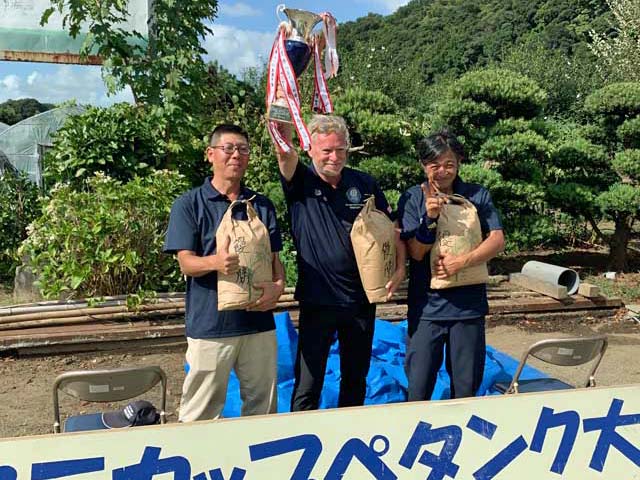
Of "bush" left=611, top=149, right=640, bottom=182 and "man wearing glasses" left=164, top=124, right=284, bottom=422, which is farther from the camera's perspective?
"bush" left=611, top=149, right=640, bottom=182

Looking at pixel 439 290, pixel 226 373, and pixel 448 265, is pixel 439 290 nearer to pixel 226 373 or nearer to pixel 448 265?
pixel 448 265

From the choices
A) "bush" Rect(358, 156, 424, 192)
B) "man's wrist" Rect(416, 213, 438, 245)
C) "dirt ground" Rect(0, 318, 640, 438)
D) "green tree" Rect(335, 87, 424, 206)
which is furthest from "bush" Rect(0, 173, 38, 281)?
"man's wrist" Rect(416, 213, 438, 245)

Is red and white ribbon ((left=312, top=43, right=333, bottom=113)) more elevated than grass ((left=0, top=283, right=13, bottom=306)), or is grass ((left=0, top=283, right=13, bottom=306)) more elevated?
Answer: red and white ribbon ((left=312, top=43, right=333, bottom=113))

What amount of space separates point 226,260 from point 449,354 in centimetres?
124

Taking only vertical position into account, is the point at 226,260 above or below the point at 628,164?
below

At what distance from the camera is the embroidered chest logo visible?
118 inches

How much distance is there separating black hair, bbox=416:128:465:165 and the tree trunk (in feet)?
21.0

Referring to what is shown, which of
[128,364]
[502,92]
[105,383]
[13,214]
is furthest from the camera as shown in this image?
[502,92]

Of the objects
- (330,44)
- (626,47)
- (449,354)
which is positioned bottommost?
(449,354)

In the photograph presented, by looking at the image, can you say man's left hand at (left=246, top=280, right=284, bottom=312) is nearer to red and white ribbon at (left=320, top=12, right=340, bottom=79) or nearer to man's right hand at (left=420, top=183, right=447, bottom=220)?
man's right hand at (left=420, top=183, right=447, bottom=220)

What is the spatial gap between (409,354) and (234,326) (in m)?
0.93

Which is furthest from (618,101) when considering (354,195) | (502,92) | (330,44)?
(354,195)

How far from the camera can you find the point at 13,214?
7.52 metres

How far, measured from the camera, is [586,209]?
8.20 meters
